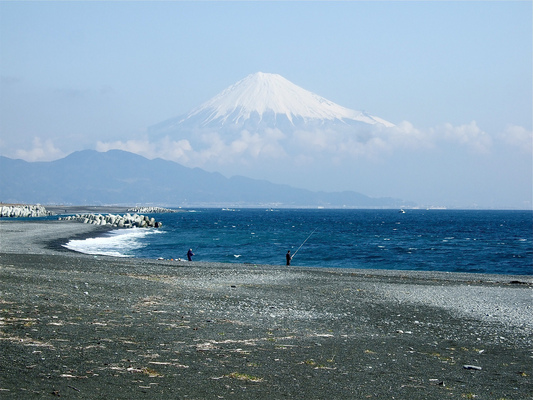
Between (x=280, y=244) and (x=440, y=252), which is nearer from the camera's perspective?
(x=440, y=252)

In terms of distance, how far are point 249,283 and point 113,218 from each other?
77061 mm

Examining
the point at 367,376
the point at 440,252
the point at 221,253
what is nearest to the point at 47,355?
the point at 367,376

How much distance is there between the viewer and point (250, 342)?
11.3 metres

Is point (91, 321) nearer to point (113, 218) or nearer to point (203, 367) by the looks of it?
point (203, 367)

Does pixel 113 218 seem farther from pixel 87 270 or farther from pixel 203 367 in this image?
pixel 203 367

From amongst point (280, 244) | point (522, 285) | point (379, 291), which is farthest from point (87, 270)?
point (280, 244)

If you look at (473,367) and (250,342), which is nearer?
(473,367)

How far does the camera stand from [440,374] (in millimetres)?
9578

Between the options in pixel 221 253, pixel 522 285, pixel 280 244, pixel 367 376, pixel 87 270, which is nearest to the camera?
→ pixel 367 376

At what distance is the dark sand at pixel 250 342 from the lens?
27.3 feet

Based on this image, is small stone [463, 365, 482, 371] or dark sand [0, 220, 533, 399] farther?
small stone [463, 365, 482, 371]

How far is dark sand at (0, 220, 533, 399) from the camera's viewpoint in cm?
833

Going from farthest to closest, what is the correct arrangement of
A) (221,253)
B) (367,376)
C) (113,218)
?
(113,218), (221,253), (367,376)

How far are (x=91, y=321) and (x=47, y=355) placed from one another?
303 centimetres
